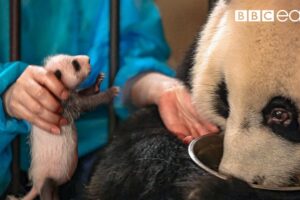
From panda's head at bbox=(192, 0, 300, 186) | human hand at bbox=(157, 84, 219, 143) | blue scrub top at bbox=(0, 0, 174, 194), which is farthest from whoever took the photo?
blue scrub top at bbox=(0, 0, 174, 194)

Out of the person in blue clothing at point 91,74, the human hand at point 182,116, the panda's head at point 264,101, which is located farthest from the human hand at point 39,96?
the panda's head at point 264,101

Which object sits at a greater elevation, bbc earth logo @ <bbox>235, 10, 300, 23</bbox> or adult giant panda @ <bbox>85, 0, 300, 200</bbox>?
bbc earth logo @ <bbox>235, 10, 300, 23</bbox>

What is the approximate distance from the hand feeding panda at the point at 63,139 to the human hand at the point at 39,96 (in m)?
0.03

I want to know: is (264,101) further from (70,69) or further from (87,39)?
(87,39)

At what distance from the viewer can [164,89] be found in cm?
74

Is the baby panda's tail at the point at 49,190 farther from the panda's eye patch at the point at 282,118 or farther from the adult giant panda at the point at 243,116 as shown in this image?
the panda's eye patch at the point at 282,118

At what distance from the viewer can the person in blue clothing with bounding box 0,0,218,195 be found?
65 cm

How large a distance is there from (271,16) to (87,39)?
439 mm

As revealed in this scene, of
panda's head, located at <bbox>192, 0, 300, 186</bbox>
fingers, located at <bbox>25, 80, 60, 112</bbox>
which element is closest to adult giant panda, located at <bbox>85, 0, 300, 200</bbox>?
panda's head, located at <bbox>192, 0, 300, 186</bbox>

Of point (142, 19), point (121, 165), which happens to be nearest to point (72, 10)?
point (142, 19)

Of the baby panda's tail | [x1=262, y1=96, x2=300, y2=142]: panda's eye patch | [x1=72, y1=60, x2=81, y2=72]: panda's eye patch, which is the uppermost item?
[x1=262, y1=96, x2=300, y2=142]: panda's eye patch

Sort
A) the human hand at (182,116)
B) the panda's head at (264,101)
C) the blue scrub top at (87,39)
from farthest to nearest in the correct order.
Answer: the blue scrub top at (87,39), the human hand at (182,116), the panda's head at (264,101)

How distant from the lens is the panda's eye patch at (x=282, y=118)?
0.48m

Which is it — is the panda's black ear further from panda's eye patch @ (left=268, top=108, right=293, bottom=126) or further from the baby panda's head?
panda's eye patch @ (left=268, top=108, right=293, bottom=126)
